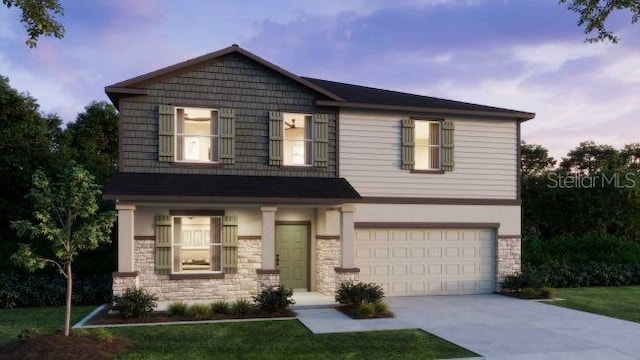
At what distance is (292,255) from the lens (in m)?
16.2

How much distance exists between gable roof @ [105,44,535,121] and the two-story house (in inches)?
2.0

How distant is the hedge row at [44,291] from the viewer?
46.6ft

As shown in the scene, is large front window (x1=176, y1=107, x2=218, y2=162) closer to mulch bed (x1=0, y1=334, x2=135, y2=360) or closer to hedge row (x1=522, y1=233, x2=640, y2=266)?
mulch bed (x1=0, y1=334, x2=135, y2=360)

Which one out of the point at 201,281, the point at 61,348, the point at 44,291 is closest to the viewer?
the point at 61,348

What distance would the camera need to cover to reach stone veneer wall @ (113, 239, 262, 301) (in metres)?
14.3

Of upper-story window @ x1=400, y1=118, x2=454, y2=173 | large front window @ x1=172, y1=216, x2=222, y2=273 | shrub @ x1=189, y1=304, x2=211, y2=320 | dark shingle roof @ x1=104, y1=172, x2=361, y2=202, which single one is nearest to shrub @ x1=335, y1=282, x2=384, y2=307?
dark shingle roof @ x1=104, y1=172, x2=361, y2=202

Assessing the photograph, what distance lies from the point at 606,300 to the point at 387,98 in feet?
29.4

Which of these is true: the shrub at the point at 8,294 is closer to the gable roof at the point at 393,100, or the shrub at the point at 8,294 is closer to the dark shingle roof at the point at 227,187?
the dark shingle roof at the point at 227,187

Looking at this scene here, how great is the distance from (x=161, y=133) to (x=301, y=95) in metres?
4.16

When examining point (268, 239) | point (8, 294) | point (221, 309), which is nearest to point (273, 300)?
point (221, 309)

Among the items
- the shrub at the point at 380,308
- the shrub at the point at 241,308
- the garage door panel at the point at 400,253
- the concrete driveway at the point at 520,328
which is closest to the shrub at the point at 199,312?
the shrub at the point at 241,308

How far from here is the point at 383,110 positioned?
53.3ft

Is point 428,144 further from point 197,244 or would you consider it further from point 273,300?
point 197,244

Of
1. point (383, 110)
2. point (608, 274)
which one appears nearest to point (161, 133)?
point (383, 110)
